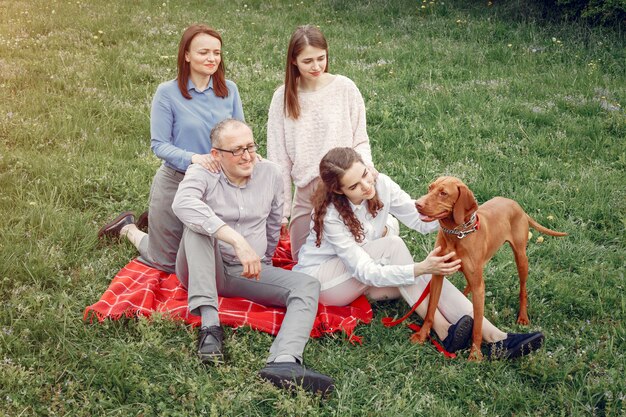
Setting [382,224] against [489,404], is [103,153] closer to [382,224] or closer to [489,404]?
[382,224]

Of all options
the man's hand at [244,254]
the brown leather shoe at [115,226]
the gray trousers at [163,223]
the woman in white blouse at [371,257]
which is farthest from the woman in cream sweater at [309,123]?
the brown leather shoe at [115,226]

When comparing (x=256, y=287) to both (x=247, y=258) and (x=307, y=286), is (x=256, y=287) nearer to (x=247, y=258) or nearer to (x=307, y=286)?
(x=307, y=286)

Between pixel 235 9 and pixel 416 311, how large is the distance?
10733mm

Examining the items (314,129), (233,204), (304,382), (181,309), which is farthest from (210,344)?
(314,129)

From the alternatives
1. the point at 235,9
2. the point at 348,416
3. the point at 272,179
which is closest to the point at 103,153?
the point at 272,179

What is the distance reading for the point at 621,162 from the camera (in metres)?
7.27

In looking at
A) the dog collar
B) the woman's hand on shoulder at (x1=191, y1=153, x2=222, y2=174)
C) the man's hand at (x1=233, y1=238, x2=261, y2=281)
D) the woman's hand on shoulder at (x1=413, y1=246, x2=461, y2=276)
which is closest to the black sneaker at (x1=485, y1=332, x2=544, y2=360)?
the woman's hand on shoulder at (x1=413, y1=246, x2=461, y2=276)

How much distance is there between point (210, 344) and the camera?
168 inches

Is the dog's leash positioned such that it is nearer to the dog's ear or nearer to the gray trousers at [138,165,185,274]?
the dog's ear

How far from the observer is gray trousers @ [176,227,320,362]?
4309 millimetres

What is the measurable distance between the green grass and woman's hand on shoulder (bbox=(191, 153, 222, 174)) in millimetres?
1198

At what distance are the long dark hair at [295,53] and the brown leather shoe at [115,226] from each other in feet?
6.05

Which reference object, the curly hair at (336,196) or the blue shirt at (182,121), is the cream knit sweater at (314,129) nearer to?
the blue shirt at (182,121)

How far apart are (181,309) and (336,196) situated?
1.45 m
